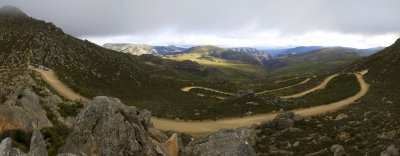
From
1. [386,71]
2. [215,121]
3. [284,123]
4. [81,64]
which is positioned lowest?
[215,121]

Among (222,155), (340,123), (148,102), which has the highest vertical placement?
(222,155)

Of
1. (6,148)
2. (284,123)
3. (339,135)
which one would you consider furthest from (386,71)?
(6,148)

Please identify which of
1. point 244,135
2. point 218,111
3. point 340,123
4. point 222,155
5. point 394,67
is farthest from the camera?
point 394,67

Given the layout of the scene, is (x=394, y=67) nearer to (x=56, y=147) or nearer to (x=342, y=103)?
(x=342, y=103)

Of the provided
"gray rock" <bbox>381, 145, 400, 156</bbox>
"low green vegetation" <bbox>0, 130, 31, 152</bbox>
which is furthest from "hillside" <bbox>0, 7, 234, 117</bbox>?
"low green vegetation" <bbox>0, 130, 31, 152</bbox>

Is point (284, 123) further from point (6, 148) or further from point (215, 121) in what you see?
point (6, 148)

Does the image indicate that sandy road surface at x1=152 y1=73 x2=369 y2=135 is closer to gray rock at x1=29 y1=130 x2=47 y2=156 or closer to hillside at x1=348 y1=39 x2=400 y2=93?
hillside at x1=348 y1=39 x2=400 y2=93

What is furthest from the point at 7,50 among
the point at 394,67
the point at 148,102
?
the point at 394,67
